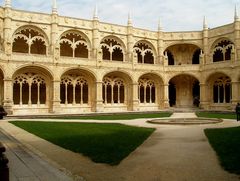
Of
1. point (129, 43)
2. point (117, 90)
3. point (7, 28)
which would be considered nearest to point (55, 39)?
point (7, 28)

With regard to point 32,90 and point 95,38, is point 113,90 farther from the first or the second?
point 32,90

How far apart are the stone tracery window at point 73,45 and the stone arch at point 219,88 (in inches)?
573

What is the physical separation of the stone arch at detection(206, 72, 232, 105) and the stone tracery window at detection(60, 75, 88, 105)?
14182 millimetres

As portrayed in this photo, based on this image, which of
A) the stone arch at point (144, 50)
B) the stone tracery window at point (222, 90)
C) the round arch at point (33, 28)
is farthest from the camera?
the stone arch at point (144, 50)

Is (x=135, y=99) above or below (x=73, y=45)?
below

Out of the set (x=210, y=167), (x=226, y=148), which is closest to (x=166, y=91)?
(x=226, y=148)

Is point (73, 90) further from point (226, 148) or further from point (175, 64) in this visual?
point (226, 148)

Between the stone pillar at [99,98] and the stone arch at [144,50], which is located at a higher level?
the stone arch at [144,50]

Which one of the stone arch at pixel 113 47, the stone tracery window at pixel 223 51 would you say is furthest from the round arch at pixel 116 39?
the stone tracery window at pixel 223 51

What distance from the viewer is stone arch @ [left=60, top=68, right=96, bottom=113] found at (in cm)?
3077

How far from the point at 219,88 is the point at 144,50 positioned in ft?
32.4

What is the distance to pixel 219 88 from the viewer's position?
34156 mm

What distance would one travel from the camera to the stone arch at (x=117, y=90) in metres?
33.3

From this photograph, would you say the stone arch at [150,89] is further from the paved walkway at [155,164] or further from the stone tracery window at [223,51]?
the paved walkway at [155,164]
